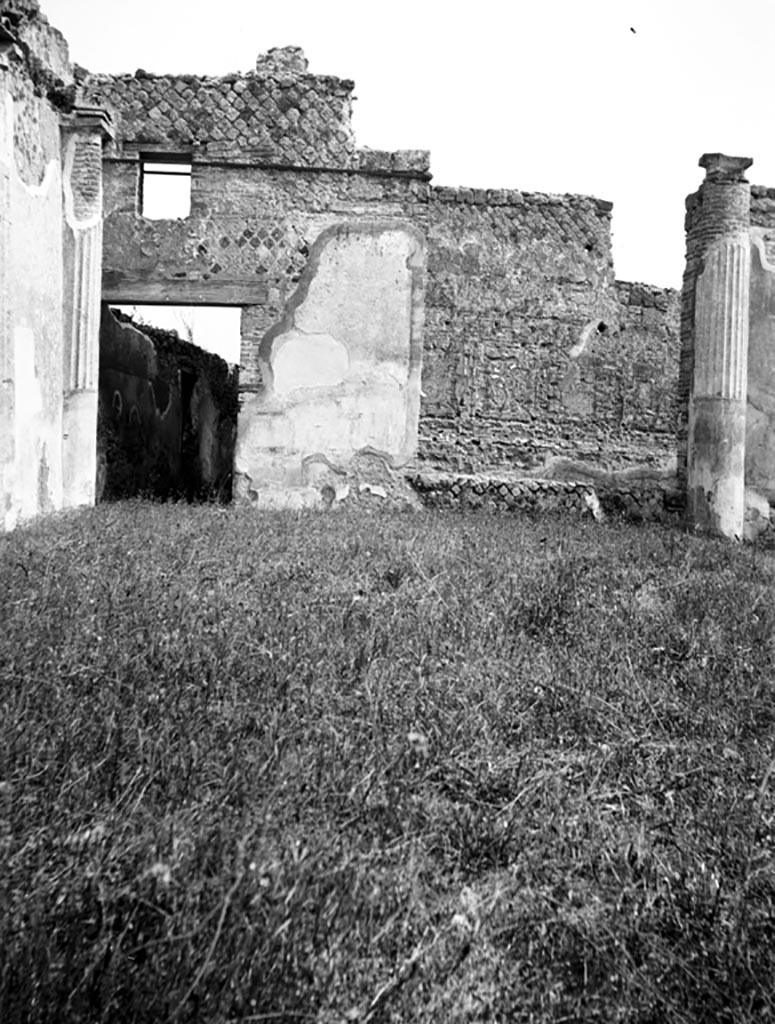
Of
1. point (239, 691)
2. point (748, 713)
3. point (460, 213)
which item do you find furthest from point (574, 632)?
point (460, 213)

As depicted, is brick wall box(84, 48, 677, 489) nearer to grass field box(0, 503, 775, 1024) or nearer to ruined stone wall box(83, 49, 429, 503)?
ruined stone wall box(83, 49, 429, 503)

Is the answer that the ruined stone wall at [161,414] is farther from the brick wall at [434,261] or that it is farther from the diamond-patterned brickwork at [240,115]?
the diamond-patterned brickwork at [240,115]

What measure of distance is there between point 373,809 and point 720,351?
796 cm

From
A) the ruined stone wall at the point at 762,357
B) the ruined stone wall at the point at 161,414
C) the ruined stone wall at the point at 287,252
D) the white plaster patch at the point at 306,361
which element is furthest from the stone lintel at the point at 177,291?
the ruined stone wall at the point at 762,357

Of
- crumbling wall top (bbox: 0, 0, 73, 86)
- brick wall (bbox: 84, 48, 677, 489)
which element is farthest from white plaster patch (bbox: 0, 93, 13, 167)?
brick wall (bbox: 84, 48, 677, 489)

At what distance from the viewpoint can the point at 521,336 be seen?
429 inches

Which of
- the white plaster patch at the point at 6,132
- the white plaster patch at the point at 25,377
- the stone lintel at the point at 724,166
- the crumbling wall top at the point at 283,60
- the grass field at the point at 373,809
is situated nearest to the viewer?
the grass field at the point at 373,809

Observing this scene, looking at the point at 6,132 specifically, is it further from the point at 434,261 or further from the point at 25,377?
the point at 434,261

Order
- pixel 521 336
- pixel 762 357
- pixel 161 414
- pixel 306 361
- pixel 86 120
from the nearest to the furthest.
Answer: pixel 86 120
pixel 762 357
pixel 306 361
pixel 521 336
pixel 161 414

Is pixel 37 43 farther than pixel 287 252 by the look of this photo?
No

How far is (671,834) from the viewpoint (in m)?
2.25

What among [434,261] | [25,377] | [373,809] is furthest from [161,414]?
[373,809]

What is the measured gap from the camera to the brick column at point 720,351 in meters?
9.12

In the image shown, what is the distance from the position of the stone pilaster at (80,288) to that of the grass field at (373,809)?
145 inches
